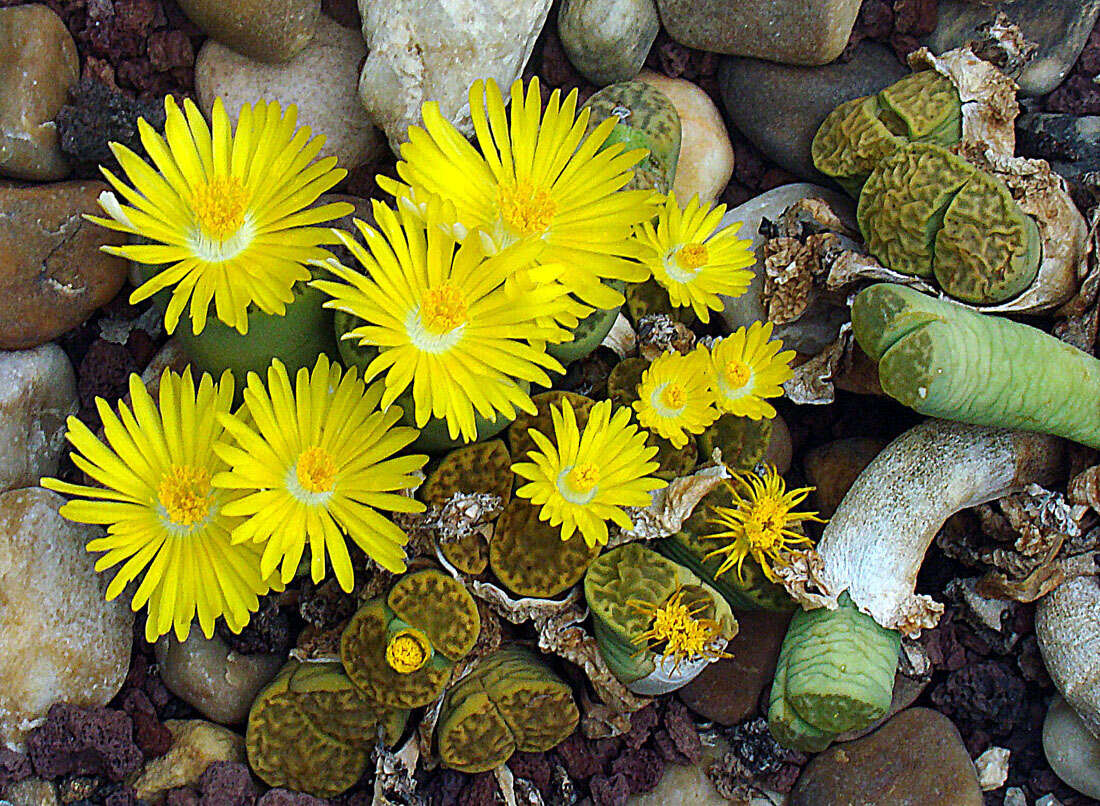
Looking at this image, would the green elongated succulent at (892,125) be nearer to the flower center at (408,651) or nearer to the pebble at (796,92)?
the pebble at (796,92)

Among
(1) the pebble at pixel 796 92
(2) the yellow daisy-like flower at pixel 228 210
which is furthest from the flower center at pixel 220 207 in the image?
(1) the pebble at pixel 796 92

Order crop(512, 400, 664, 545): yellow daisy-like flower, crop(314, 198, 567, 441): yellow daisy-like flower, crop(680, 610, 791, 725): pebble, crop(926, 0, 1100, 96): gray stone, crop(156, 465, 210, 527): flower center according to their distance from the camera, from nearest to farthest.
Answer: crop(314, 198, 567, 441): yellow daisy-like flower → crop(156, 465, 210, 527): flower center → crop(512, 400, 664, 545): yellow daisy-like flower → crop(680, 610, 791, 725): pebble → crop(926, 0, 1100, 96): gray stone

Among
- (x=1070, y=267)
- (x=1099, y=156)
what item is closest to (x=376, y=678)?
(x=1070, y=267)

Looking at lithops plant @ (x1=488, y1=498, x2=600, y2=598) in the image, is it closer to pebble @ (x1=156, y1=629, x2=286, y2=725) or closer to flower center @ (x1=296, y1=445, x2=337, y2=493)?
flower center @ (x1=296, y1=445, x2=337, y2=493)

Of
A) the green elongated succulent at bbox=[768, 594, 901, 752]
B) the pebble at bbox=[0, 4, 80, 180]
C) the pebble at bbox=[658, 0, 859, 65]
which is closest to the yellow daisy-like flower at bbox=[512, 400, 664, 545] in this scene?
the green elongated succulent at bbox=[768, 594, 901, 752]

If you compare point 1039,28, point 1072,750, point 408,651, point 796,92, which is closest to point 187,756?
point 408,651

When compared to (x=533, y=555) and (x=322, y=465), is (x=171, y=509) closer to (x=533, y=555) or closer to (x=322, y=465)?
(x=322, y=465)
